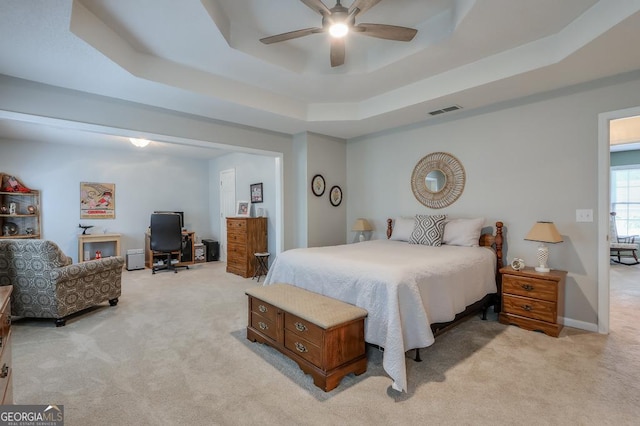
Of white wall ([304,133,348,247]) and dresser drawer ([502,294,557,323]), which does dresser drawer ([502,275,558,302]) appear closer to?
dresser drawer ([502,294,557,323])

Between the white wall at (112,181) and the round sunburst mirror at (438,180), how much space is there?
539cm

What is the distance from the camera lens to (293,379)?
2.19 m

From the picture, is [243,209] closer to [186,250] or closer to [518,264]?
[186,250]

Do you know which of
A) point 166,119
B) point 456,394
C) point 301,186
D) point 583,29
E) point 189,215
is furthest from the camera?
point 189,215

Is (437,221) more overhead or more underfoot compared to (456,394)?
more overhead

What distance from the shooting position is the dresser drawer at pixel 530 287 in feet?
9.38

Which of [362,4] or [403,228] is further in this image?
[403,228]

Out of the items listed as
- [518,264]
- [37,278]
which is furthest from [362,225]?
[37,278]

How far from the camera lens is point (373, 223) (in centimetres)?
497

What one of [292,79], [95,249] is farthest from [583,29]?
[95,249]

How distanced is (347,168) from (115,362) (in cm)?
413

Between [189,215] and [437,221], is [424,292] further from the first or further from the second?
[189,215]

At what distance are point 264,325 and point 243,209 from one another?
4.01 m

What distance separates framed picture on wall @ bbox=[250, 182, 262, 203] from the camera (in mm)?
6062
